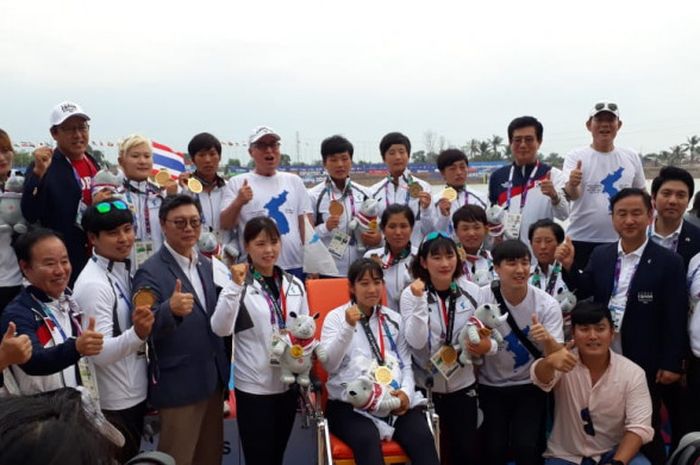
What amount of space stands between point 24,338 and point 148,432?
1.01 metres

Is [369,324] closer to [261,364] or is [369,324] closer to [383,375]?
[383,375]

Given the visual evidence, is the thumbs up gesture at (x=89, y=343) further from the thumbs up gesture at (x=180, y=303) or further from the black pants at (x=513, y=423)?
the black pants at (x=513, y=423)

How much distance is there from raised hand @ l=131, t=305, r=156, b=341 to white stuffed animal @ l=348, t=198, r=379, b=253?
220 centimetres

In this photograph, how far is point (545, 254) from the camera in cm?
398

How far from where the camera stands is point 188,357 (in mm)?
2979

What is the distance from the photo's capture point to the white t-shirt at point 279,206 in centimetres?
449

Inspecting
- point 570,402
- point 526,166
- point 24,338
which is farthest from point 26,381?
point 526,166

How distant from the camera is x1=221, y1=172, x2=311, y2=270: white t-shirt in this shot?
4.49 metres

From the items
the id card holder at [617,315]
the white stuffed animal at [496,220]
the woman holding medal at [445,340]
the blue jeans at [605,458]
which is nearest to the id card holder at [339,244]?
the woman holding medal at [445,340]

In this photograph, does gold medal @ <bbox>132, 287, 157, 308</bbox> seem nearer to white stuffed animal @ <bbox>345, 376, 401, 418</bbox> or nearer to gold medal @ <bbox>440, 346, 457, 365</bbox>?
white stuffed animal @ <bbox>345, 376, 401, 418</bbox>

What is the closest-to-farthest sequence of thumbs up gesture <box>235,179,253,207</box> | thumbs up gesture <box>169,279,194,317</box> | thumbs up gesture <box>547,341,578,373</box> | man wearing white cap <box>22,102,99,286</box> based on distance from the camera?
thumbs up gesture <box>169,279,194,317</box> → thumbs up gesture <box>547,341,578,373</box> → man wearing white cap <box>22,102,99,286</box> → thumbs up gesture <box>235,179,253,207</box>

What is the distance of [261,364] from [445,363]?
3.49 feet

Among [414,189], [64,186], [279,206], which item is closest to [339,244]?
[279,206]

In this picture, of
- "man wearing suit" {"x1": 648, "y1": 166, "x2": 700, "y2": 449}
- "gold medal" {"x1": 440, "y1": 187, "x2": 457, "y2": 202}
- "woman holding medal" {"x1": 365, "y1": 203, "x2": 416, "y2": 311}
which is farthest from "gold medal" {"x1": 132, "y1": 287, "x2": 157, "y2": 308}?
Result: "man wearing suit" {"x1": 648, "y1": 166, "x2": 700, "y2": 449}
